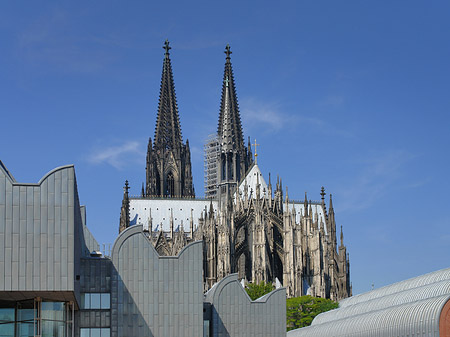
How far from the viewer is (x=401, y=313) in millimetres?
45969

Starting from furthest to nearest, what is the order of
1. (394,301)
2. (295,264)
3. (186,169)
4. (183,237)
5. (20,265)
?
(186,169), (183,237), (295,264), (394,301), (20,265)

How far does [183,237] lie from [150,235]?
4.30 m

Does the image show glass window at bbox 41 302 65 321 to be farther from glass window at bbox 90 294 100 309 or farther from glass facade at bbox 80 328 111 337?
glass window at bbox 90 294 100 309

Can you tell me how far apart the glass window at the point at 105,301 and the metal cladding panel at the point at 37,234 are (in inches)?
259

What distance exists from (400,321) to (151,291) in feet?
47.9

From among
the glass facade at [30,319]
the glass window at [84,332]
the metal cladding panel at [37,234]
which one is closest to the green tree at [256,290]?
the glass window at [84,332]

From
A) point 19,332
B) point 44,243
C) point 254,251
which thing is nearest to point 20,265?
point 44,243

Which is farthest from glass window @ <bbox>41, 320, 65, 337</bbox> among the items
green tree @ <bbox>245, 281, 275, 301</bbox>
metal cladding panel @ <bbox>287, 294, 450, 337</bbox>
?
green tree @ <bbox>245, 281, 275, 301</bbox>

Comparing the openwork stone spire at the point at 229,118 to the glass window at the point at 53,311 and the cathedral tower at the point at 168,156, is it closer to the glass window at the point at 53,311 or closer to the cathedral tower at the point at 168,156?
the cathedral tower at the point at 168,156

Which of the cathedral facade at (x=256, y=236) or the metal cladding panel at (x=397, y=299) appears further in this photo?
the cathedral facade at (x=256, y=236)

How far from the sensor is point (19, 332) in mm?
37281

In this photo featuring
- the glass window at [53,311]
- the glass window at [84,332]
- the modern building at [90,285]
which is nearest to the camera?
the modern building at [90,285]

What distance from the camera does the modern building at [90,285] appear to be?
3581 cm

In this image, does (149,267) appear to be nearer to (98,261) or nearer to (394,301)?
(98,261)
